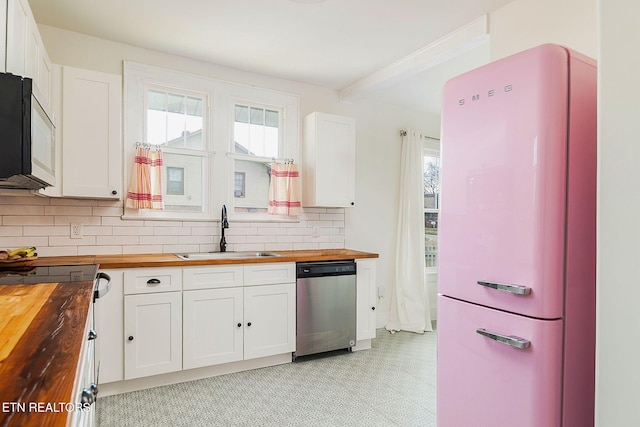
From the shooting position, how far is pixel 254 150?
3797mm

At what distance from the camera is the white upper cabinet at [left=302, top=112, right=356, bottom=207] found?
12.4 feet

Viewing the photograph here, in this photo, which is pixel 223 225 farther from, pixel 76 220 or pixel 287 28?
pixel 287 28

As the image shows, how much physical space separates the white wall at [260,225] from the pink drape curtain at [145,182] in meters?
0.18

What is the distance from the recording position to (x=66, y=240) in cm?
294

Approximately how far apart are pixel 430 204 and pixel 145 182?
11.2ft

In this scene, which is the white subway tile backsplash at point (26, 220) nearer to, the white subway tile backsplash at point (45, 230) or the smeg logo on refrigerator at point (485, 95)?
the white subway tile backsplash at point (45, 230)

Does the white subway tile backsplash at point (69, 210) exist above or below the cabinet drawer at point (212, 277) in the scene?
above

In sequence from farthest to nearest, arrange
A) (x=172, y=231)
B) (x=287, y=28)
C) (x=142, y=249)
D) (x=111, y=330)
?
(x=172, y=231) → (x=142, y=249) → (x=287, y=28) → (x=111, y=330)

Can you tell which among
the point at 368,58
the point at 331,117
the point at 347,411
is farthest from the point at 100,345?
the point at 368,58

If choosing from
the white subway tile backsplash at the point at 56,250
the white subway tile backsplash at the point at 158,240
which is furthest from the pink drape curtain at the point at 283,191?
the white subway tile backsplash at the point at 56,250

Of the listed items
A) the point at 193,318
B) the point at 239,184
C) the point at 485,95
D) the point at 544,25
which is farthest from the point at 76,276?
the point at 544,25

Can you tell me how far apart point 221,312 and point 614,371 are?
2469mm

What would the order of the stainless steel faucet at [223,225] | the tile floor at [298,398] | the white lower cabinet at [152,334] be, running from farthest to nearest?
the stainless steel faucet at [223,225], the white lower cabinet at [152,334], the tile floor at [298,398]

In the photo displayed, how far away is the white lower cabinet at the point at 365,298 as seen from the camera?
3592 millimetres
